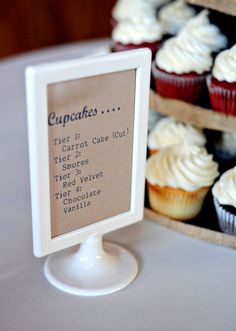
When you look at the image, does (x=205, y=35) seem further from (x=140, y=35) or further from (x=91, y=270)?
(x=91, y=270)

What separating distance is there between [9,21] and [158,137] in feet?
5.22

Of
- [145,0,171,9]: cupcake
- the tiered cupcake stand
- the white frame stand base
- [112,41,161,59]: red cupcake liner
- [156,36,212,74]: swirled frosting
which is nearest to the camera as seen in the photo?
the white frame stand base

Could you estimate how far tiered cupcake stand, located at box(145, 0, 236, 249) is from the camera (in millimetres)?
1088

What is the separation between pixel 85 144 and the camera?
0.89 metres

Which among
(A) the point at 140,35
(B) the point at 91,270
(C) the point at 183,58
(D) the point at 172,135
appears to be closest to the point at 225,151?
(D) the point at 172,135

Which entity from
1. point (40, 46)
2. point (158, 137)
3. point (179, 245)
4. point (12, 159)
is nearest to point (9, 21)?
point (40, 46)

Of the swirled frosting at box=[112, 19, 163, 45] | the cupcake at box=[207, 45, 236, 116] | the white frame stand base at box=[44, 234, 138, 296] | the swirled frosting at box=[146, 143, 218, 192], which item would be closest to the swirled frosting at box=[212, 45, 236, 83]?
the cupcake at box=[207, 45, 236, 116]

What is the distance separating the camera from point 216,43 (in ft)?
4.03

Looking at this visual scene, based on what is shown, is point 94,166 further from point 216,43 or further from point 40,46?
point 40,46

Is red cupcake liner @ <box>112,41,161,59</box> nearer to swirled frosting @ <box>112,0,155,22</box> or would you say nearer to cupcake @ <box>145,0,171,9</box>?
swirled frosting @ <box>112,0,155,22</box>

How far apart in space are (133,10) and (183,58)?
37cm

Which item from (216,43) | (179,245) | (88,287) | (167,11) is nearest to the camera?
(88,287)

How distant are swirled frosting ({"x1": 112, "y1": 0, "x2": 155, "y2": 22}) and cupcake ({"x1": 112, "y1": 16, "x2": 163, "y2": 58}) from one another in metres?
0.02

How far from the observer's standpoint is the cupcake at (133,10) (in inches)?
55.6
